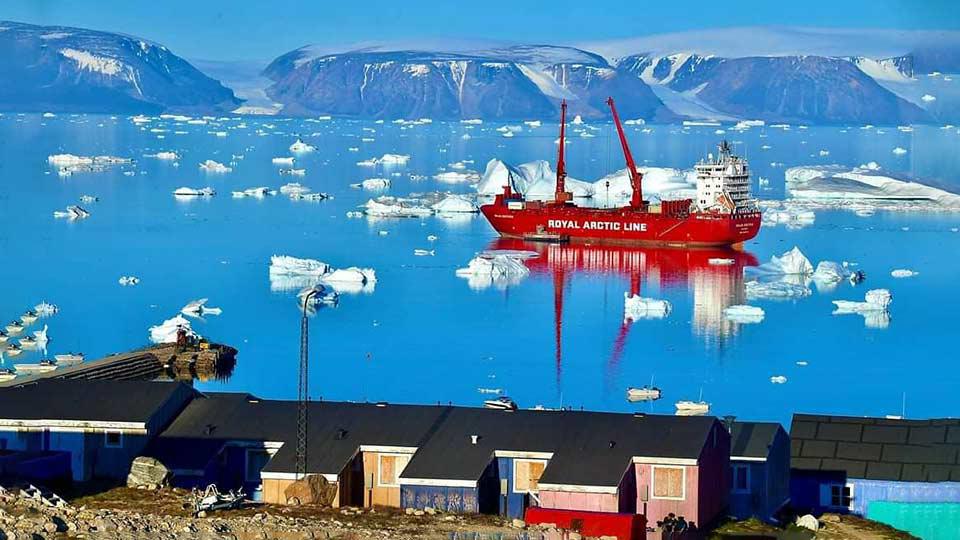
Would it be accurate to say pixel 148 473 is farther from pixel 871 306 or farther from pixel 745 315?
pixel 871 306

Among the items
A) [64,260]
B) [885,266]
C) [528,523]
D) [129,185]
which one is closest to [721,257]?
[885,266]

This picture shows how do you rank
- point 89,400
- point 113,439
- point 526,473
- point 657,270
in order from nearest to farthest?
point 526,473 < point 113,439 < point 89,400 < point 657,270

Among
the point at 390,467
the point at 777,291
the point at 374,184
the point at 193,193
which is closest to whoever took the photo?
the point at 390,467

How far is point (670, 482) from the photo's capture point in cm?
948

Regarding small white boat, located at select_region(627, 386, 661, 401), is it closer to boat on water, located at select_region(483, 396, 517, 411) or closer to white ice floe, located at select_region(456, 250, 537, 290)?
boat on water, located at select_region(483, 396, 517, 411)

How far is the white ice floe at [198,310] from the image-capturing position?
20531 millimetres

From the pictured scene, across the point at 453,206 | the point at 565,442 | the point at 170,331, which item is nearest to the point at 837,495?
the point at 565,442

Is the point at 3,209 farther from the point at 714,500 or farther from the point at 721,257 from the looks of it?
the point at 714,500

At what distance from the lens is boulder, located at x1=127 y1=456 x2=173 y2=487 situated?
390 inches

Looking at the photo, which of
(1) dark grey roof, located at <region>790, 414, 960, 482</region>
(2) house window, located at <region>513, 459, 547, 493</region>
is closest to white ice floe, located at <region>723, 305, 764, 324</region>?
(1) dark grey roof, located at <region>790, 414, 960, 482</region>

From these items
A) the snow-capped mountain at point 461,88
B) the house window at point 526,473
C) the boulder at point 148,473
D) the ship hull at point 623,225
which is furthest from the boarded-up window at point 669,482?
the snow-capped mountain at point 461,88

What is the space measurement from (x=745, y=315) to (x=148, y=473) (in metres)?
12.4

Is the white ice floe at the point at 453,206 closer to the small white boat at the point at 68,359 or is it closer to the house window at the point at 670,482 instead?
the small white boat at the point at 68,359

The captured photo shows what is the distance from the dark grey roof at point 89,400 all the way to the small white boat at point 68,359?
17.7 feet
